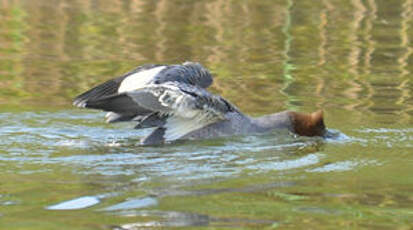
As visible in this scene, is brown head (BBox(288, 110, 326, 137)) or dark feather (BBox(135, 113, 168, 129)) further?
brown head (BBox(288, 110, 326, 137))

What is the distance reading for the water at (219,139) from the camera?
7488mm

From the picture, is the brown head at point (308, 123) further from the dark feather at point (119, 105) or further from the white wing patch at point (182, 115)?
the dark feather at point (119, 105)

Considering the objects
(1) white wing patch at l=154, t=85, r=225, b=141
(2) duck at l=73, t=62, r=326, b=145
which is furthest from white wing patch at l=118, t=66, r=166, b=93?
(1) white wing patch at l=154, t=85, r=225, b=141

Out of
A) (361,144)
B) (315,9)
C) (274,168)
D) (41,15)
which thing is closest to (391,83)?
(361,144)

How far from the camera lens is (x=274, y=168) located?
9.08 m

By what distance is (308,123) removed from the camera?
35.6ft

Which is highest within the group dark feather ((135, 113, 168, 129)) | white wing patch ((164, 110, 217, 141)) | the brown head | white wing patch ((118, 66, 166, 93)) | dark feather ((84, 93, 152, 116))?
white wing patch ((118, 66, 166, 93))

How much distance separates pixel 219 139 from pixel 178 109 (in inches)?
28.7

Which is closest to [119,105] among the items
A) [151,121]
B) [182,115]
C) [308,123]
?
[151,121]

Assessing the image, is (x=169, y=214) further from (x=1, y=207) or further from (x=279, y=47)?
(x=279, y=47)

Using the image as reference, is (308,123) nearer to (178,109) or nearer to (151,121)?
(178,109)

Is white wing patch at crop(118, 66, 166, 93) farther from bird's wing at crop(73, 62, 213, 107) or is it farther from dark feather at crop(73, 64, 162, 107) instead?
dark feather at crop(73, 64, 162, 107)

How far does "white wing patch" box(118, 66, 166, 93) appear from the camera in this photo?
10508mm

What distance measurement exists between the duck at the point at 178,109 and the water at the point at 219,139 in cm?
20
